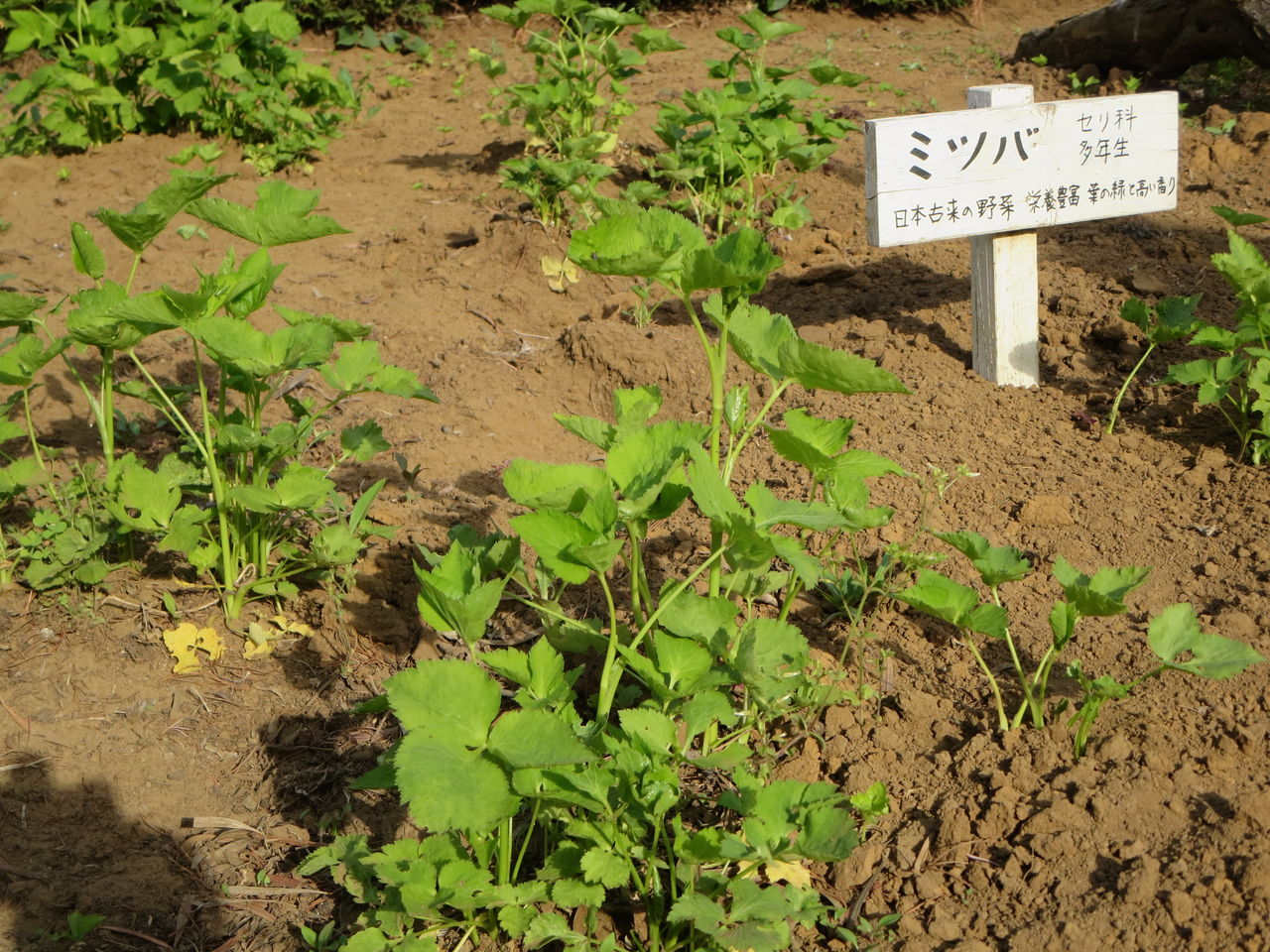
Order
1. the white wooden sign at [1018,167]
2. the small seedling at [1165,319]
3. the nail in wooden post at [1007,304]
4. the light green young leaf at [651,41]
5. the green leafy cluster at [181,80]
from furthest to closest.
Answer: the green leafy cluster at [181,80] < the light green young leaf at [651,41] < the nail in wooden post at [1007,304] < the white wooden sign at [1018,167] < the small seedling at [1165,319]

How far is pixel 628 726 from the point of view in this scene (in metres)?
1.87

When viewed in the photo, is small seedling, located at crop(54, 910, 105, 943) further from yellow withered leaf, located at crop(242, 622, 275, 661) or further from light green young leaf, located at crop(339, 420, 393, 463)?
light green young leaf, located at crop(339, 420, 393, 463)

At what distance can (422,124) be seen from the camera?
6398mm

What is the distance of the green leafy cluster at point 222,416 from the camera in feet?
7.97

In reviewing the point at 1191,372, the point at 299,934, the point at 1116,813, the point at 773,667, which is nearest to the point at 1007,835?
the point at 1116,813

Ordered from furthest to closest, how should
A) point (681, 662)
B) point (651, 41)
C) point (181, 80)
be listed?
point (181, 80) → point (651, 41) → point (681, 662)

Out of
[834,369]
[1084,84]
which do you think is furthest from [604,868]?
[1084,84]

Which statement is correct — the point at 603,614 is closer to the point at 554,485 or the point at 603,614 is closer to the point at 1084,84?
the point at 554,485

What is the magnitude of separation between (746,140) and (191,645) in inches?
117

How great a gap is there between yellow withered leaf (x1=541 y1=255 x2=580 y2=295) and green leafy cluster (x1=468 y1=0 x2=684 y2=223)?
229 mm

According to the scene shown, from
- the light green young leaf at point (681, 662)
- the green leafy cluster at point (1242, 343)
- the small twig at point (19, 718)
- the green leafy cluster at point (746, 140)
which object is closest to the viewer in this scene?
the light green young leaf at point (681, 662)

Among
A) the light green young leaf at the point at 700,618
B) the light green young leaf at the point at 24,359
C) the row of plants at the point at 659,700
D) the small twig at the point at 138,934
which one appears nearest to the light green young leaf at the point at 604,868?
the row of plants at the point at 659,700

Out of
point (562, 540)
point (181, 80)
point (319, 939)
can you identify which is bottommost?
point (319, 939)

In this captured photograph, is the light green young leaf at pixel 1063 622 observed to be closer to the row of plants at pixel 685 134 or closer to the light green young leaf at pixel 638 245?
the light green young leaf at pixel 638 245
